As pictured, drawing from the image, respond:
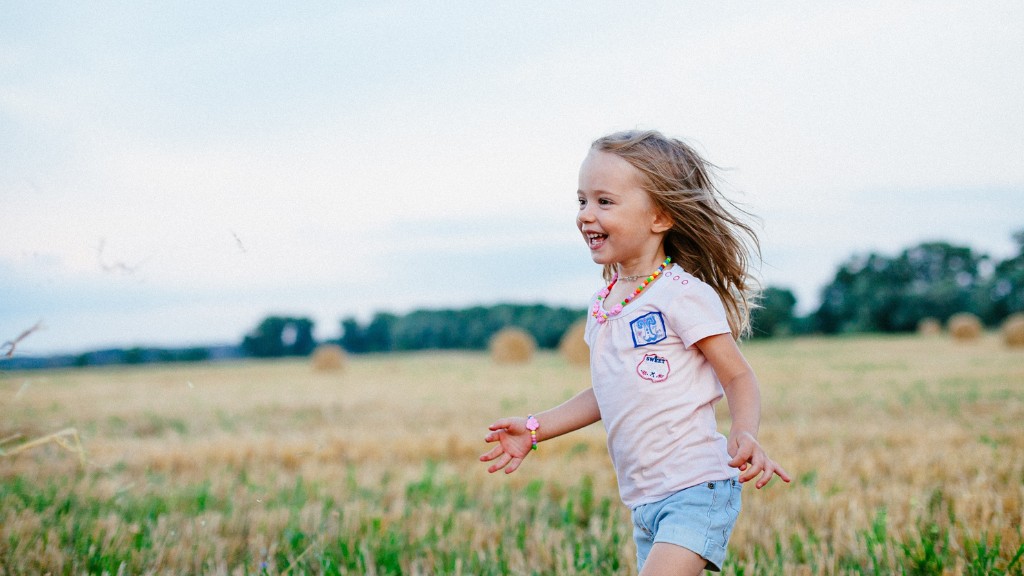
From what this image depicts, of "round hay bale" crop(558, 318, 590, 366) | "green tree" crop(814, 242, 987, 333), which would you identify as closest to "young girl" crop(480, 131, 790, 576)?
"round hay bale" crop(558, 318, 590, 366)

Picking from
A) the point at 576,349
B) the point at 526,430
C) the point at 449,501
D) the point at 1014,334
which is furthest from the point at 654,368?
the point at 1014,334

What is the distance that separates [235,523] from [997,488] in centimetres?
382

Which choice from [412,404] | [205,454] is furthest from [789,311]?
[205,454]

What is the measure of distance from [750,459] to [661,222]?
2.56 ft

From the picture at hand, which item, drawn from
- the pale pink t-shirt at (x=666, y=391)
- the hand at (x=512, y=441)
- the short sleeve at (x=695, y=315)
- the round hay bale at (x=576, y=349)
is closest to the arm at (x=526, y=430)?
the hand at (x=512, y=441)

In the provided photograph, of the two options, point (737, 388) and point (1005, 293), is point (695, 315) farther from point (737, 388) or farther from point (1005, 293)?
point (1005, 293)

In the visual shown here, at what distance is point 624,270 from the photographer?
8.92ft

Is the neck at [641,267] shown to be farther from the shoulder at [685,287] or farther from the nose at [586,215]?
the nose at [586,215]

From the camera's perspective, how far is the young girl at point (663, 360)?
2.39 m

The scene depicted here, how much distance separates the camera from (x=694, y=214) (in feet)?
8.68

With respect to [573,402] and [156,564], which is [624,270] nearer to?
[573,402]

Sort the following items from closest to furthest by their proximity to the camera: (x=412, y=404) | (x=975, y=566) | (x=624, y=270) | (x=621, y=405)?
1. (x=621, y=405)
2. (x=624, y=270)
3. (x=975, y=566)
4. (x=412, y=404)

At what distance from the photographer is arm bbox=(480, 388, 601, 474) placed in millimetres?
2627

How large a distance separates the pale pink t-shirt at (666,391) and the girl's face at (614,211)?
0.16m
